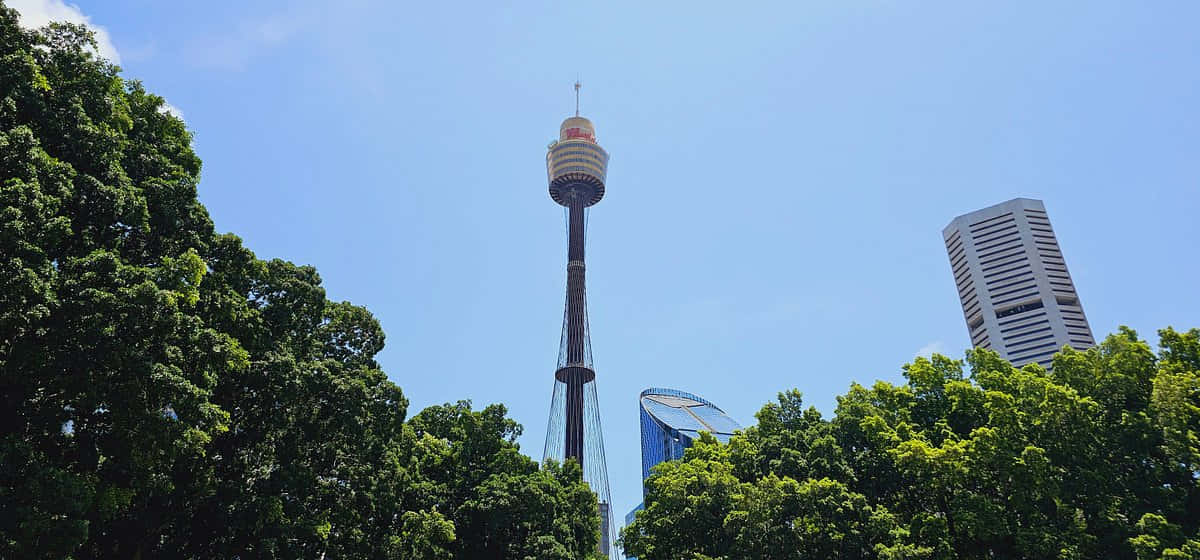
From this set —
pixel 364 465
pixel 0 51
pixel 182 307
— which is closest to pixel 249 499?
pixel 364 465

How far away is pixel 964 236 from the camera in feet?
405

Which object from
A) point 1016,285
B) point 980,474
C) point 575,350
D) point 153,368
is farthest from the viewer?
point 1016,285

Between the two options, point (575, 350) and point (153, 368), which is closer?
point (153, 368)

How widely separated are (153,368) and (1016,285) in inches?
4876

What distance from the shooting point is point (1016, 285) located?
115062 mm

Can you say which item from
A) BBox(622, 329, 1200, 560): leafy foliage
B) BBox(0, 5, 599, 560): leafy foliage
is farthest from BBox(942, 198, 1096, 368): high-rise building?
BBox(0, 5, 599, 560): leafy foliage

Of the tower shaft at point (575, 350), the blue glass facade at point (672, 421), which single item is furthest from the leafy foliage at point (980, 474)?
the blue glass facade at point (672, 421)

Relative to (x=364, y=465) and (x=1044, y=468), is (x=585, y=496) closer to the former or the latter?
(x=364, y=465)

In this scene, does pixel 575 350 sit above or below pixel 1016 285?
below

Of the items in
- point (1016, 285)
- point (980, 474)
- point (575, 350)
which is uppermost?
point (1016, 285)

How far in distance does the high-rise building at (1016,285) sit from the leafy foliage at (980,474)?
94305mm

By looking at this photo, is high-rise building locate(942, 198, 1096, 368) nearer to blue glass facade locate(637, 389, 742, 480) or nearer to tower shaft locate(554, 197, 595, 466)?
blue glass facade locate(637, 389, 742, 480)


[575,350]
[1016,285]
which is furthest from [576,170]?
[1016,285]

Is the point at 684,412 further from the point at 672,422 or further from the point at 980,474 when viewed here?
the point at 980,474
